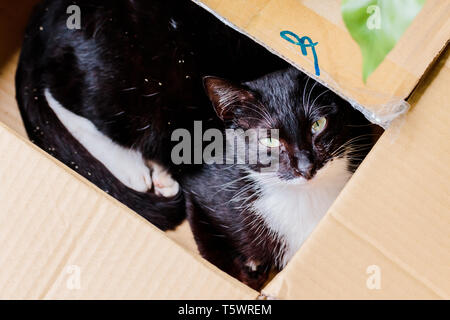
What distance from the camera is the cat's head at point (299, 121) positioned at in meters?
0.91

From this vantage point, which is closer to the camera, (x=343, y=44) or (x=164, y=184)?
(x=343, y=44)

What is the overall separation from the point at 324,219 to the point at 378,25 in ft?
0.95

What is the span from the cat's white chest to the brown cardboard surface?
30cm

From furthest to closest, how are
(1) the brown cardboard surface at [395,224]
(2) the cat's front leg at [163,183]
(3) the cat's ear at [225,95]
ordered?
(2) the cat's front leg at [163,183] < (3) the cat's ear at [225,95] < (1) the brown cardboard surface at [395,224]

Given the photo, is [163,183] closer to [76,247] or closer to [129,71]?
[129,71]

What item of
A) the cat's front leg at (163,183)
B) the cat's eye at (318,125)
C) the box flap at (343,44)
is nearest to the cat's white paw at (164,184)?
the cat's front leg at (163,183)

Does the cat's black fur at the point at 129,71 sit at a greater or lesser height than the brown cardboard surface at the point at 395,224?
lesser

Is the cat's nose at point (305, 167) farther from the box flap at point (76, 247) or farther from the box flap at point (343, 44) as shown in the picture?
the box flap at point (76, 247)

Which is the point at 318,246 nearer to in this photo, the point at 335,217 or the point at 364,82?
the point at 335,217

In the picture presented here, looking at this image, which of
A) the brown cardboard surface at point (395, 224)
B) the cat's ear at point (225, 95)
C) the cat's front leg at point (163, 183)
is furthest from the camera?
the cat's front leg at point (163, 183)

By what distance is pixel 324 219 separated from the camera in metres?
0.65

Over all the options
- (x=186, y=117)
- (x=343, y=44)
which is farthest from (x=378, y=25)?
(x=186, y=117)

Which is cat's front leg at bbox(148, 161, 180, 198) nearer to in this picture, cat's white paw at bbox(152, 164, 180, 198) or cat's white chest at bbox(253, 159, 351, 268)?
cat's white paw at bbox(152, 164, 180, 198)
